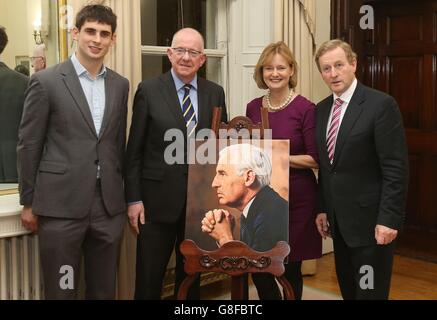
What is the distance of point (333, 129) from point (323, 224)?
0.50 metres

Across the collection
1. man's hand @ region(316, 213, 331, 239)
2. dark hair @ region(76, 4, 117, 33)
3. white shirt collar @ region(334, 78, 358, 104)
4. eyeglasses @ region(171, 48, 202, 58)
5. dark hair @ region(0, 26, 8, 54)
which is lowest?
man's hand @ region(316, 213, 331, 239)

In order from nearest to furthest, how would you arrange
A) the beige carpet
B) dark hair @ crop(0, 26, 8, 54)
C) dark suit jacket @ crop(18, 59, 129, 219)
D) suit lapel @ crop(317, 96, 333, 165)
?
dark suit jacket @ crop(18, 59, 129, 219) → suit lapel @ crop(317, 96, 333, 165) → dark hair @ crop(0, 26, 8, 54) → the beige carpet

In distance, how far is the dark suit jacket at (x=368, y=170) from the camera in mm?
2377

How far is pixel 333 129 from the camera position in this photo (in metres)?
2.55

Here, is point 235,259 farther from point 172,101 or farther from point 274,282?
point 172,101

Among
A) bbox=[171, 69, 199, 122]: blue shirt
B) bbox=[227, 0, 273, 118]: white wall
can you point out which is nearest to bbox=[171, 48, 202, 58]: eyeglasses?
bbox=[171, 69, 199, 122]: blue shirt

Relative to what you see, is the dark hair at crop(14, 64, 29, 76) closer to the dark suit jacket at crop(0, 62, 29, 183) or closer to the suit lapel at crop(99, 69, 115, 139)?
the dark suit jacket at crop(0, 62, 29, 183)

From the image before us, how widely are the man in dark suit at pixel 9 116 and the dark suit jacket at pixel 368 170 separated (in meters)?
1.61

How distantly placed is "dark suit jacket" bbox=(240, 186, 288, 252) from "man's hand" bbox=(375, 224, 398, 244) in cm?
40

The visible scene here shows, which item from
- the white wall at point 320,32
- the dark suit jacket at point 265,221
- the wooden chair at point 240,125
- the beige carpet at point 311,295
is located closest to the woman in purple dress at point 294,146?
the wooden chair at point 240,125

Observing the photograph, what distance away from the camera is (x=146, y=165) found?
2.63 metres

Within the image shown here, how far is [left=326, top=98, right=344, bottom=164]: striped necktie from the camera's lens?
2.54 meters
